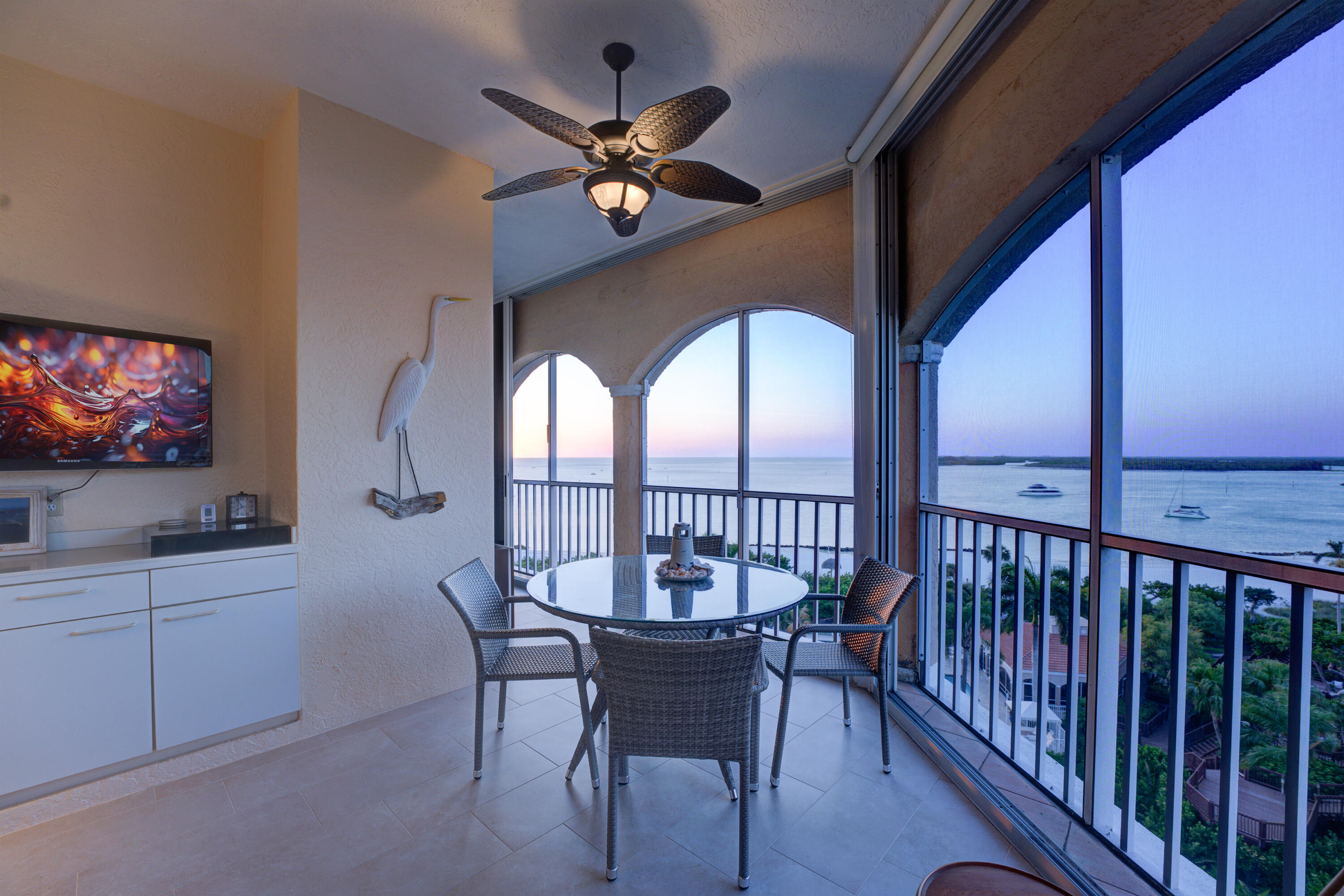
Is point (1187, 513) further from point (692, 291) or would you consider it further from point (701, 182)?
point (692, 291)

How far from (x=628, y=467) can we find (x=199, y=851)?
129 inches

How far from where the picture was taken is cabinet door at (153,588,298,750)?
2268 mm

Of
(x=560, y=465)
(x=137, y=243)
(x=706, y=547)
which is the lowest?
(x=706, y=547)

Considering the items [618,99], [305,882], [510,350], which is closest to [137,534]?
[305,882]

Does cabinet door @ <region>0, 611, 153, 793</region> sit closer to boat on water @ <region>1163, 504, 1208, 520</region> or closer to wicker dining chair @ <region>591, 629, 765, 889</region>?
wicker dining chair @ <region>591, 629, 765, 889</region>

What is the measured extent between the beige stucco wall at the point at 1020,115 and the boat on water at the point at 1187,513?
1100 mm

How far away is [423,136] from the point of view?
2988mm

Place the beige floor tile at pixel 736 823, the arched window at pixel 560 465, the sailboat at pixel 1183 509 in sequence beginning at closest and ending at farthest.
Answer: the sailboat at pixel 1183 509
the beige floor tile at pixel 736 823
the arched window at pixel 560 465

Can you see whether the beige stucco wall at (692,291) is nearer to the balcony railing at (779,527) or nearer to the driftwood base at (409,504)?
the balcony railing at (779,527)

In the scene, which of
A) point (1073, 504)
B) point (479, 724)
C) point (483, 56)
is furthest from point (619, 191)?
point (479, 724)

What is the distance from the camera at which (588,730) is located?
210 centimetres

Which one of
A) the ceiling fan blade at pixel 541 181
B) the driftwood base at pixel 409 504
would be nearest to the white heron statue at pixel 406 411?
the driftwood base at pixel 409 504

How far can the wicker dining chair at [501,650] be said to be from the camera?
2.14m

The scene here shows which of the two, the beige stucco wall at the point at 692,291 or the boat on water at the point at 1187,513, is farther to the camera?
the beige stucco wall at the point at 692,291
